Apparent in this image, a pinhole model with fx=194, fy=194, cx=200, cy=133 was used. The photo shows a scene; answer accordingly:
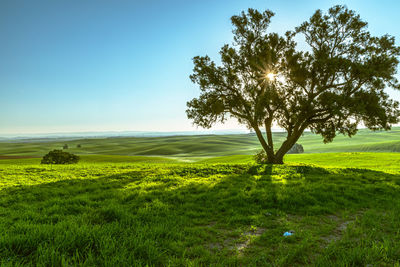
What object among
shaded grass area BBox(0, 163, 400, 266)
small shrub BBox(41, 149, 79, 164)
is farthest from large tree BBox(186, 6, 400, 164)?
small shrub BBox(41, 149, 79, 164)

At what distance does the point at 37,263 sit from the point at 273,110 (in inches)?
817

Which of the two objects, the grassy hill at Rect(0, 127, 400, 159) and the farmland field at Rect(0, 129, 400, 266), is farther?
the grassy hill at Rect(0, 127, 400, 159)

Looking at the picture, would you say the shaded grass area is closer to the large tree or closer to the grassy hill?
the large tree

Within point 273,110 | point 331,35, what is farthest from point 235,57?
point 331,35

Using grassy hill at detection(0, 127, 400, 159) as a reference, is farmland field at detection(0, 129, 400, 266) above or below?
above

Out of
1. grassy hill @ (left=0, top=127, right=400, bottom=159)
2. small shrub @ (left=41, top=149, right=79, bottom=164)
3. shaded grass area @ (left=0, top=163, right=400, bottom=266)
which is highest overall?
shaded grass area @ (left=0, top=163, right=400, bottom=266)

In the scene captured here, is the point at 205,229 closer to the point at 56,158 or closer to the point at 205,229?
the point at 205,229

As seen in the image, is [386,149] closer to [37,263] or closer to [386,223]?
[386,223]

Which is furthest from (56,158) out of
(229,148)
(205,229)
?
(229,148)

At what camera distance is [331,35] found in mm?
19281

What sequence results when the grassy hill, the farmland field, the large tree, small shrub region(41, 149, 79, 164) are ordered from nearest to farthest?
the farmland field, the large tree, small shrub region(41, 149, 79, 164), the grassy hill

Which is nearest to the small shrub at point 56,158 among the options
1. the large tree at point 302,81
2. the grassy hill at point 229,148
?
the large tree at point 302,81

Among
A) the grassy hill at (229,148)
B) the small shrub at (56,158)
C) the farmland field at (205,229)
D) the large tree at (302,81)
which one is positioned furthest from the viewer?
the grassy hill at (229,148)

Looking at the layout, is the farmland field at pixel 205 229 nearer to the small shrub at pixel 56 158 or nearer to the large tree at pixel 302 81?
the large tree at pixel 302 81
